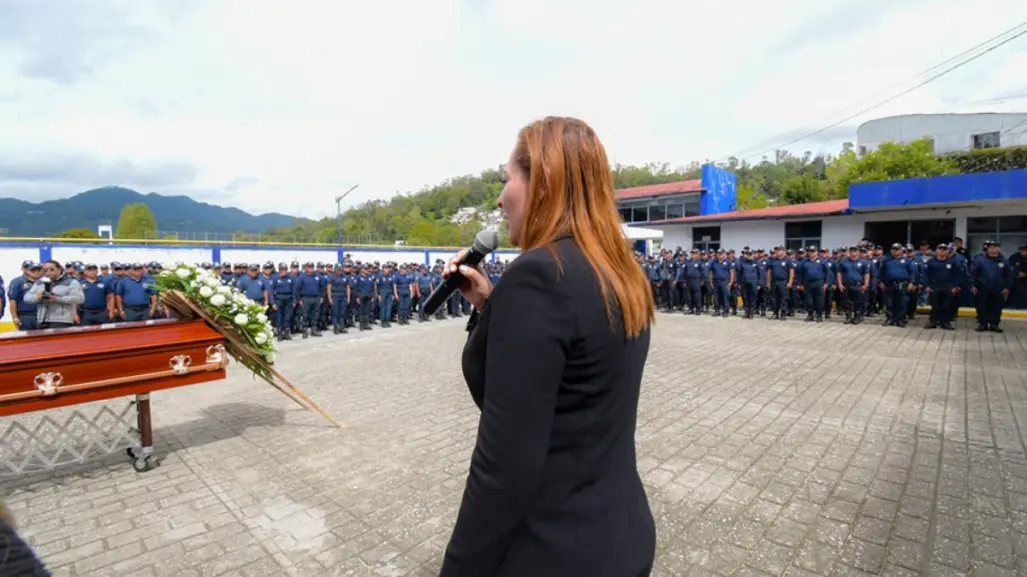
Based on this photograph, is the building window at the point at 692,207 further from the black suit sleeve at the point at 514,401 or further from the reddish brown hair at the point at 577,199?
the black suit sleeve at the point at 514,401

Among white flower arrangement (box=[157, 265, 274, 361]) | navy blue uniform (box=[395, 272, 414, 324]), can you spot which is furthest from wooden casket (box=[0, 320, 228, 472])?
navy blue uniform (box=[395, 272, 414, 324])

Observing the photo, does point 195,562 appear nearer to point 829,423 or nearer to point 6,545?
point 6,545

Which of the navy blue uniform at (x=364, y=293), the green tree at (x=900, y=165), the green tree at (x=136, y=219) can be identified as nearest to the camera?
the navy blue uniform at (x=364, y=293)

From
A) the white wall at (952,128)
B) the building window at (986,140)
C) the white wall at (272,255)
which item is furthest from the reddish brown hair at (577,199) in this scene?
the building window at (986,140)

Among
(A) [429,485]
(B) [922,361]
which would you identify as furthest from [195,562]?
(B) [922,361]

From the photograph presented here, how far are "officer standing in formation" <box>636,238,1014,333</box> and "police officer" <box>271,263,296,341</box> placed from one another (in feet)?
38.2

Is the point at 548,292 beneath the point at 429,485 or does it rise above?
above

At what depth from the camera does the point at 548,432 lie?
1.00 meters

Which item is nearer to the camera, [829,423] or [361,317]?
[829,423]

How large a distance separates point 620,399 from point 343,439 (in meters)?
4.43

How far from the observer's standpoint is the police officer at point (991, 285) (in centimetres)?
1098

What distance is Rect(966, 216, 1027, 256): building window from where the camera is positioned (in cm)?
1474

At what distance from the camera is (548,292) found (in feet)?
3.32

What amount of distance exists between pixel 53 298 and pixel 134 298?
1.59 meters
